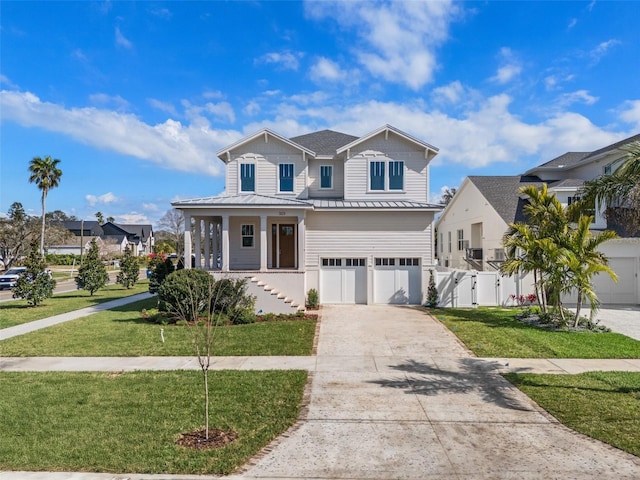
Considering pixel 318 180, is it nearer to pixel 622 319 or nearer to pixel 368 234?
pixel 368 234

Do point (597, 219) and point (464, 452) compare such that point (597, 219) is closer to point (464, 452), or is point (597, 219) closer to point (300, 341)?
point (300, 341)

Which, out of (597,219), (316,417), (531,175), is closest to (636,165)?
(316,417)

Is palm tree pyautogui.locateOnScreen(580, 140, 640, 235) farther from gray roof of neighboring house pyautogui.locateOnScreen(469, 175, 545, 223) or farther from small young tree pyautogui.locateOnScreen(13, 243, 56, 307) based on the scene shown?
small young tree pyautogui.locateOnScreen(13, 243, 56, 307)

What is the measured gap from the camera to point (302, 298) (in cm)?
1623

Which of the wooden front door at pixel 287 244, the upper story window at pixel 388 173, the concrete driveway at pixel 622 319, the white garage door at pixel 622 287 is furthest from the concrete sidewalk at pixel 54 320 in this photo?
the white garage door at pixel 622 287

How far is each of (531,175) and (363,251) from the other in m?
15.2

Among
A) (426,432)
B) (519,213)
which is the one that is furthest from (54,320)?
(519,213)

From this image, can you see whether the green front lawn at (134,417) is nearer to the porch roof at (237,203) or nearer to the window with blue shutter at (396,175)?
the porch roof at (237,203)

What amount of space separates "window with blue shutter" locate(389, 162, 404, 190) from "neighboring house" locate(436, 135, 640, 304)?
6.13 metres

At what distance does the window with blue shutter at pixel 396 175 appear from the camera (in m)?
19.1

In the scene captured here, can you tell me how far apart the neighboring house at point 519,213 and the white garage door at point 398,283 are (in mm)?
4595

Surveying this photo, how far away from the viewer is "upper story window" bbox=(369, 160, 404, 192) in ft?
62.5

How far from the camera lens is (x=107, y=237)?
76.2 m

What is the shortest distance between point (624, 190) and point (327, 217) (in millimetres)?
11586
